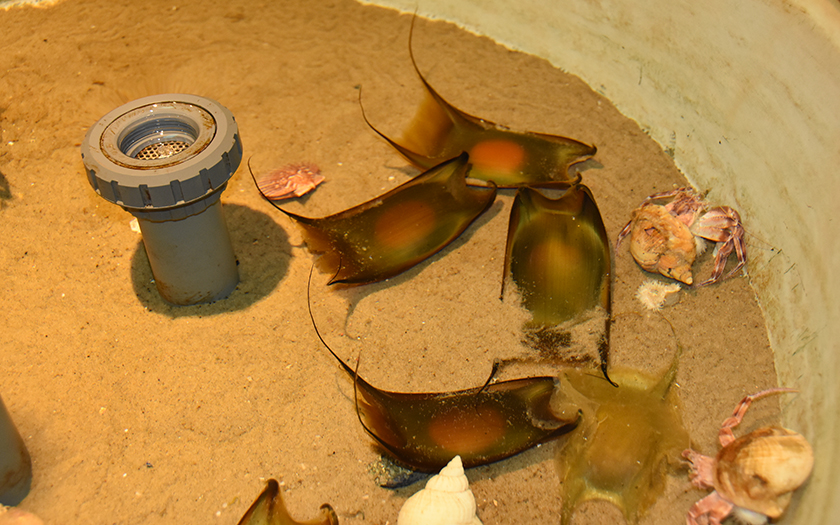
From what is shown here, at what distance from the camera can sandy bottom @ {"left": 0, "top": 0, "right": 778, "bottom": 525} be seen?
2059 millimetres

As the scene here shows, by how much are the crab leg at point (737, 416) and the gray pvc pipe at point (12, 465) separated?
2.21 meters

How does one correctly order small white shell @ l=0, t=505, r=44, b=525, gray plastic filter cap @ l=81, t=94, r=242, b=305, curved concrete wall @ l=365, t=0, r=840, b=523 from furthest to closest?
1. curved concrete wall @ l=365, t=0, r=840, b=523
2. gray plastic filter cap @ l=81, t=94, r=242, b=305
3. small white shell @ l=0, t=505, r=44, b=525

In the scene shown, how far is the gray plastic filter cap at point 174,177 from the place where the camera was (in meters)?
1.95

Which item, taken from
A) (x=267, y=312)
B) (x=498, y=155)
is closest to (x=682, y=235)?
(x=498, y=155)

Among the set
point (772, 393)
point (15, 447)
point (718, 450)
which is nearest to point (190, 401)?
point (15, 447)

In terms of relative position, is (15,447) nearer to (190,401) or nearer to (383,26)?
(190,401)

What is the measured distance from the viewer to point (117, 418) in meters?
2.17

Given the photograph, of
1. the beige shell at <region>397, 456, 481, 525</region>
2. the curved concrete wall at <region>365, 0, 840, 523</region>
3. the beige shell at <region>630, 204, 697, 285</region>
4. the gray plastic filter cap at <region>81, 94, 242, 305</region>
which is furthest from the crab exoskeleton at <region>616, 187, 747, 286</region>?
the gray plastic filter cap at <region>81, 94, 242, 305</region>

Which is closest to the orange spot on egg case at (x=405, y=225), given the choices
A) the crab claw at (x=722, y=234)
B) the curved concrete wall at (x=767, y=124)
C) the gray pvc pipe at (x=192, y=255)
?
the gray pvc pipe at (x=192, y=255)

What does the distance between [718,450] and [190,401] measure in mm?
1782

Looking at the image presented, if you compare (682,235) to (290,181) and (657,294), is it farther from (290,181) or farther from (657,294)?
(290,181)

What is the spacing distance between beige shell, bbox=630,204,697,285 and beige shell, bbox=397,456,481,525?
3.86ft

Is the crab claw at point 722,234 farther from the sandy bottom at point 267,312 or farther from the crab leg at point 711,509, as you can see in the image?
the crab leg at point 711,509

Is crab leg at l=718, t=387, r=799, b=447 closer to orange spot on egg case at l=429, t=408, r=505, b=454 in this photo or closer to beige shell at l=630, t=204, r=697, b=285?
beige shell at l=630, t=204, r=697, b=285
